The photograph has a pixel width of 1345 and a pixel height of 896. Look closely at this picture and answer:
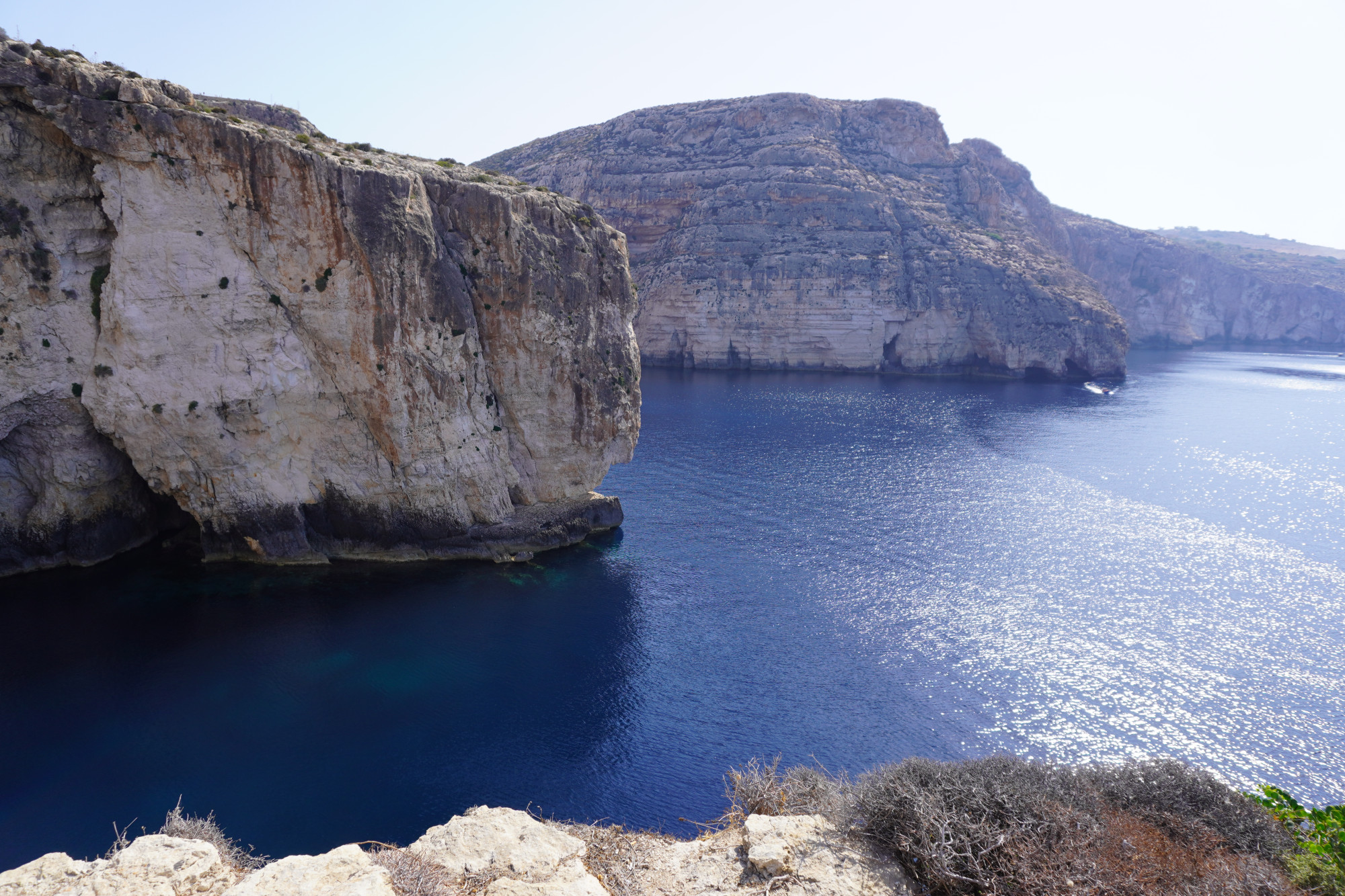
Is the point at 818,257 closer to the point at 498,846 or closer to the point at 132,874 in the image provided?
the point at 498,846

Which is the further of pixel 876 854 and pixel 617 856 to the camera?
pixel 617 856

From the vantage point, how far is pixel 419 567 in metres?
33.2

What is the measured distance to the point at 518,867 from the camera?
38.4 feet

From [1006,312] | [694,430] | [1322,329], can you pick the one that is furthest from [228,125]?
[1322,329]

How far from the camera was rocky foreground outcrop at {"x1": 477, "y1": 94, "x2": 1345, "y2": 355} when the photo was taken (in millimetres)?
Answer: 101688

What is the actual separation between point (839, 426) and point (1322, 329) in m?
163

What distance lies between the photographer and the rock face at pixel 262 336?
26875 millimetres

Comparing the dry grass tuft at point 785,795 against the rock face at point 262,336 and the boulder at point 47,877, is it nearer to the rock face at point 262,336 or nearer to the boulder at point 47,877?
the boulder at point 47,877

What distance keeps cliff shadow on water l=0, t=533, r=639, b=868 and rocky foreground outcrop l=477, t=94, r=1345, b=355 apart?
7674cm

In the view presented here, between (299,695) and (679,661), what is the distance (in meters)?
13.0

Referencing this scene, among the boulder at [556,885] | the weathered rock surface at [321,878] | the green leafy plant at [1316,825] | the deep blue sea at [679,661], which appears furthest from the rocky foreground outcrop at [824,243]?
the weathered rock surface at [321,878]

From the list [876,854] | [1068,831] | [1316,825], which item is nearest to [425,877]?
[876,854]

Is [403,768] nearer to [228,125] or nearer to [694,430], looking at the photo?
[228,125]

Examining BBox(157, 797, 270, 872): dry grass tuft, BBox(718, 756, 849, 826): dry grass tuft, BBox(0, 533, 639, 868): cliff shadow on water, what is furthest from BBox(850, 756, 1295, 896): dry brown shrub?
BBox(157, 797, 270, 872): dry grass tuft
